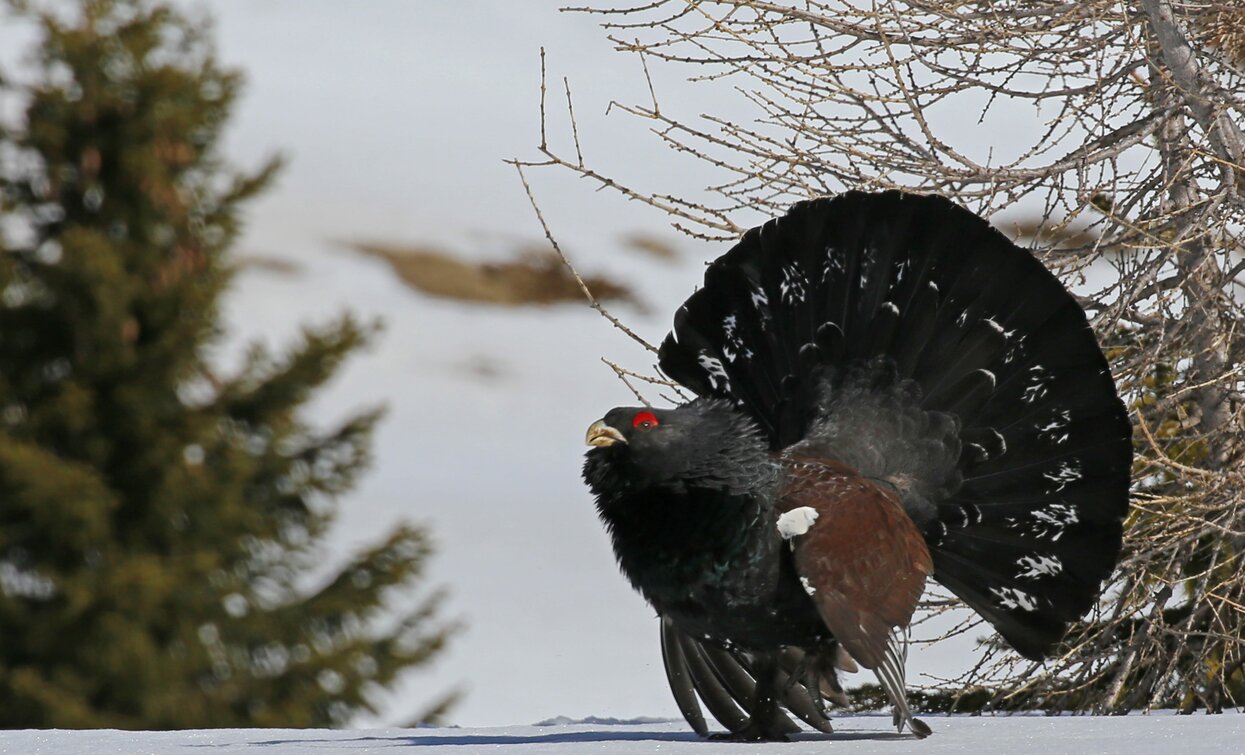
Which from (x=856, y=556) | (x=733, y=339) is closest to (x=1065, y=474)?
(x=856, y=556)

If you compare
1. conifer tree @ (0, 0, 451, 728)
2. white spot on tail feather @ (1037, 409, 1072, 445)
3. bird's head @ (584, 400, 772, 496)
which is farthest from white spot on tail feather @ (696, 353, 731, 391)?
conifer tree @ (0, 0, 451, 728)

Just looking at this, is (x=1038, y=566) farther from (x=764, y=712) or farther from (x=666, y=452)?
(x=666, y=452)

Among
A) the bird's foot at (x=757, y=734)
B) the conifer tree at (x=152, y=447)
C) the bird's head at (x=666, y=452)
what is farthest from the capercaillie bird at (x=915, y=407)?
the conifer tree at (x=152, y=447)

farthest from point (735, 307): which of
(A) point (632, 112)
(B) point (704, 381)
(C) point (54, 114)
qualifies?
(C) point (54, 114)

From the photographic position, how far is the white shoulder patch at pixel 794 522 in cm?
449

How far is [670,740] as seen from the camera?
4945 mm

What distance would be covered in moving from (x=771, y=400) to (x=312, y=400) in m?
11.0

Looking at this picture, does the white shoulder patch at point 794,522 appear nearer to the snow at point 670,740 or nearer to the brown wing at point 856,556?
the brown wing at point 856,556

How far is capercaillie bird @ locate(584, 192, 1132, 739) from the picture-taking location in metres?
5.09

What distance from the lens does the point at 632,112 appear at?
6.60m

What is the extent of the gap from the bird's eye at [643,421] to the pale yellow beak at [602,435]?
0.20ft

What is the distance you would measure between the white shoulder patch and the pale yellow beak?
0.57 metres

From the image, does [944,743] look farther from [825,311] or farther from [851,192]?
[851,192]

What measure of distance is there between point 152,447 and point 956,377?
38.7ft
